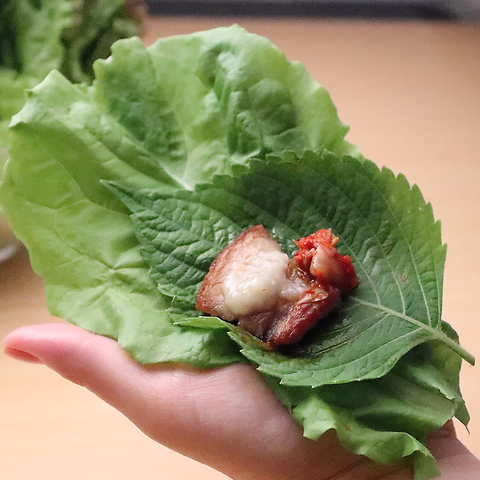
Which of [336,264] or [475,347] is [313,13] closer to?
[475,347]

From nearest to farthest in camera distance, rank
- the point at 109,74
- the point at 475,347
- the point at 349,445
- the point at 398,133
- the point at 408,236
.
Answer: the point at 349,445 < the point at 408,236 < the point at 109,74 < the point at 475,347 < the point at 398,133

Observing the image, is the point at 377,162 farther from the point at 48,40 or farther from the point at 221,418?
the point at 221,418

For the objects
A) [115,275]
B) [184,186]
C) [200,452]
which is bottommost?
[200,452]

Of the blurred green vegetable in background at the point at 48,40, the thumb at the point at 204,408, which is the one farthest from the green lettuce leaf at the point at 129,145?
the blurred green vegetable in background at the point at 48,40

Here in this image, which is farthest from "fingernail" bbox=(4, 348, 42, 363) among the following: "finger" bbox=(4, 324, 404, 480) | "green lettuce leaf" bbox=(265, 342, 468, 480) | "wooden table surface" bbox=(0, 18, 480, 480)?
"green lettuce leaf" bbox=(265, 342, 468, 480)

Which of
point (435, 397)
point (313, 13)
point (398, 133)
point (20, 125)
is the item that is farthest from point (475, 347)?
point (313, 13)

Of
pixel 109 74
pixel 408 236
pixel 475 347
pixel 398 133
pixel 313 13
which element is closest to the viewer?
pixel 408 236
